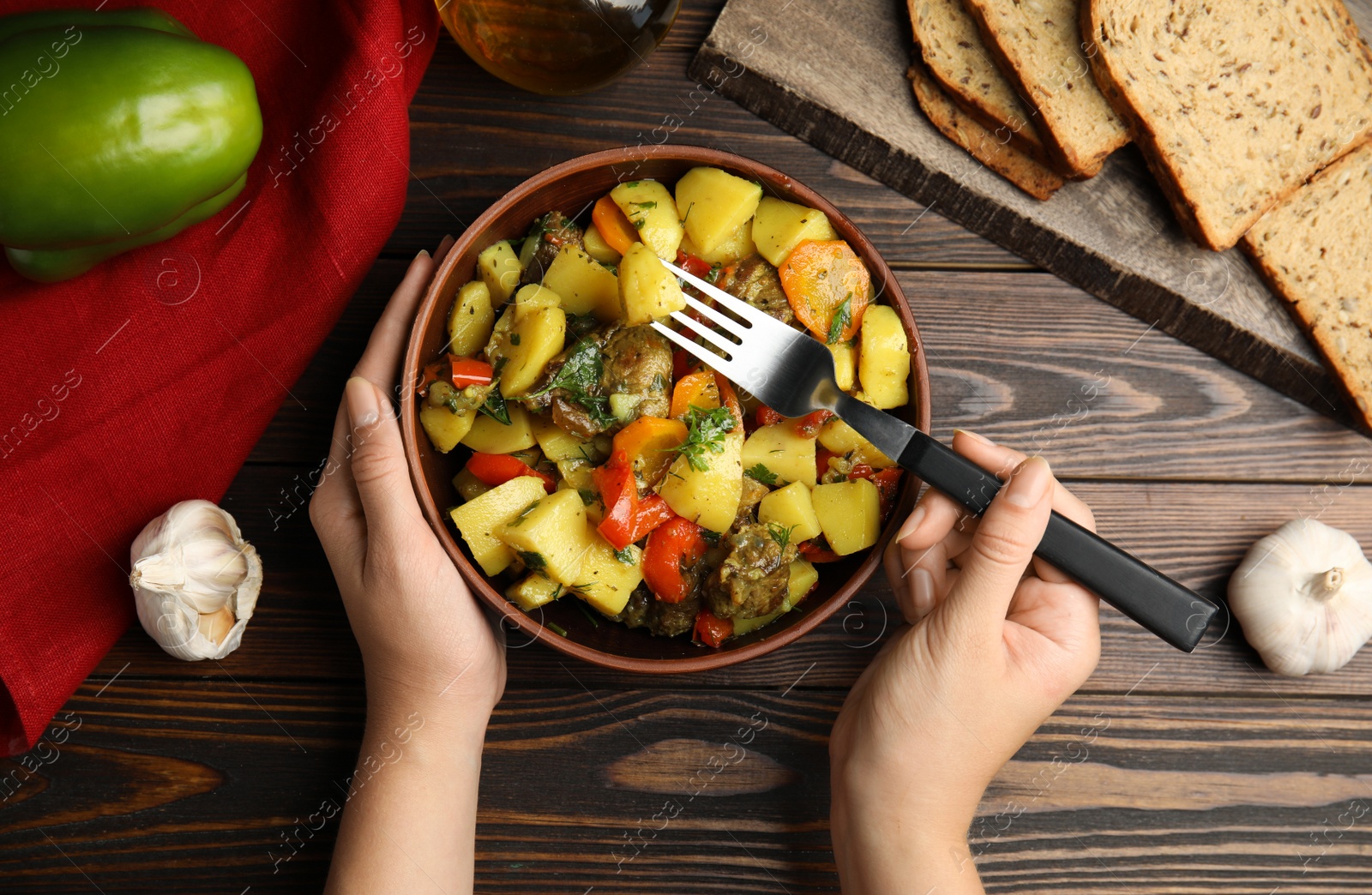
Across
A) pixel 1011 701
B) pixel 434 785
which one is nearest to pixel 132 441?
pixel 434 785

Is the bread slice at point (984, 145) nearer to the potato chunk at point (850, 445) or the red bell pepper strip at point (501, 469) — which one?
the potato chunk at point (850, 445)

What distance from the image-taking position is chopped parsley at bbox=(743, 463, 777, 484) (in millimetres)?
2178

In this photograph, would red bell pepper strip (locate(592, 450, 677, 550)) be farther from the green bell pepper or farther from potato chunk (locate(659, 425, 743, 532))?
the green bell pepper

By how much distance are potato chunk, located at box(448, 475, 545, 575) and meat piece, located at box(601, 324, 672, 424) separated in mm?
296

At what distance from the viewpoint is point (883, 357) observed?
82.9 inches

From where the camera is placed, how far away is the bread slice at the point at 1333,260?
250 cm

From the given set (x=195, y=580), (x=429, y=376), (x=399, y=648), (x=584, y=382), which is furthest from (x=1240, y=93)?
(x=195, y=580)

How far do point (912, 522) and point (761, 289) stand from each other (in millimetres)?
698

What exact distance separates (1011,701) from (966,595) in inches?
12.5

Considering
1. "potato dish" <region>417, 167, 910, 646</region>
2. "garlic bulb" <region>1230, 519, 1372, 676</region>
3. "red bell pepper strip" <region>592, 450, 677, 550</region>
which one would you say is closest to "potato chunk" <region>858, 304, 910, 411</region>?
"potato dish" <region>417, 167, 910, 646</region>

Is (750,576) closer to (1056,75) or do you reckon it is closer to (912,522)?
(912,522)

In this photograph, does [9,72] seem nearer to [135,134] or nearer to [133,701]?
[135,134]

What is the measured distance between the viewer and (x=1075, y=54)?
8.24 ft

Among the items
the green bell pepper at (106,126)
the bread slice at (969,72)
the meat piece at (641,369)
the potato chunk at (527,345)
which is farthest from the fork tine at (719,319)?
the green bell pepper at (106,126)
